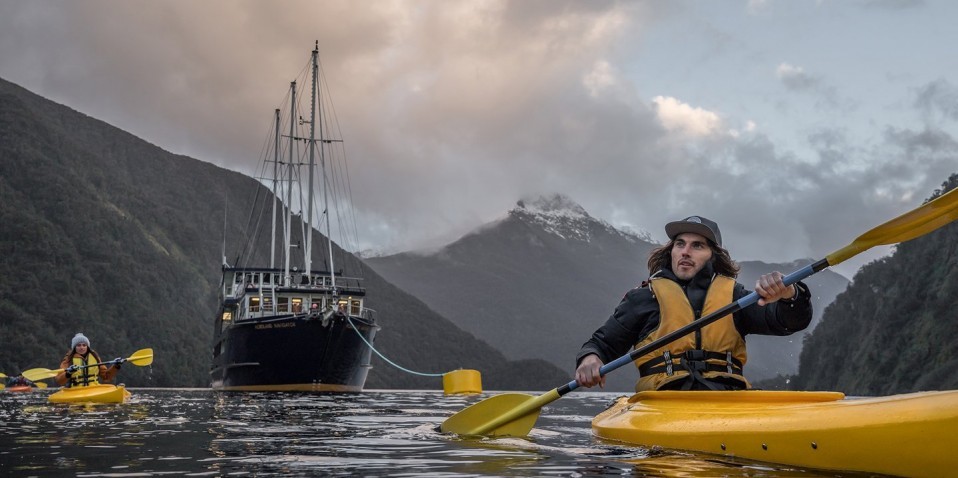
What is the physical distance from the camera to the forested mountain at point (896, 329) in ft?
213

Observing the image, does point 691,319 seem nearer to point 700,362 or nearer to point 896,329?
point 700,362

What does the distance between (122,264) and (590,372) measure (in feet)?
400

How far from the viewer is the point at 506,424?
8781mm

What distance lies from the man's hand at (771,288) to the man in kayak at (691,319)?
0.06 feet

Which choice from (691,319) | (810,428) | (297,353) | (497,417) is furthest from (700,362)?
(297,353)

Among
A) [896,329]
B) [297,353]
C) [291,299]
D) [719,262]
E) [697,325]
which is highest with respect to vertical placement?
[291,299]

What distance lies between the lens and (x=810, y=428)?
5.59m

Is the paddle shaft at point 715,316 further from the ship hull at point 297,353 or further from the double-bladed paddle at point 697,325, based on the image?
the ship hull at point 297,353

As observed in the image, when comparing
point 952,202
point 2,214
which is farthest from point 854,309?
point 2,214

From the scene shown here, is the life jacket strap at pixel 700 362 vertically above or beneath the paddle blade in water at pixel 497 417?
above

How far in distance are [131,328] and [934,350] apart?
91.3 meters

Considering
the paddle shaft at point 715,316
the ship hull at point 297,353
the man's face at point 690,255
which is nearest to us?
the paddle shaft at point 715,316

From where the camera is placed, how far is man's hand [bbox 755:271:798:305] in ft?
21.3

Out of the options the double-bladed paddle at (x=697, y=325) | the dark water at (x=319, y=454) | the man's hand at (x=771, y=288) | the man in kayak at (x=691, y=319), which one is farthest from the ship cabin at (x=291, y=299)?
the man's hand at (x=771, y=288)
